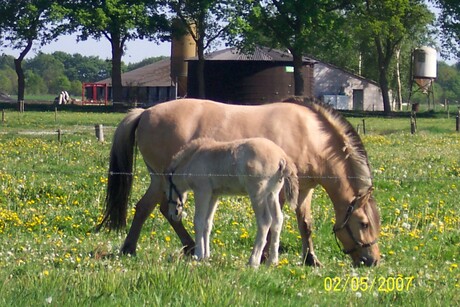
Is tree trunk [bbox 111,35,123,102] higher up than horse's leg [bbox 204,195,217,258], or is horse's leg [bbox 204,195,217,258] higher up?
tree trunk [bbox 111,35,123,102]

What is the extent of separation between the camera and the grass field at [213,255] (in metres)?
6.86

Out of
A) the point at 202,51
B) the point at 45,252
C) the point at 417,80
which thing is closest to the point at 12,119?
the point at 202,51

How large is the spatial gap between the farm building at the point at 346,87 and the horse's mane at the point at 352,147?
260ft

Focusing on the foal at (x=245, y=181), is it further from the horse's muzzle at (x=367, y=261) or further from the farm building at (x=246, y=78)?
the farm building at (x=246, y=78)

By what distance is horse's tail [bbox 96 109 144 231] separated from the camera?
34.6 ft

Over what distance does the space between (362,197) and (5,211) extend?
15.6 feet

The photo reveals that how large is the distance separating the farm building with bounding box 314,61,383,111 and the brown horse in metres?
79.1

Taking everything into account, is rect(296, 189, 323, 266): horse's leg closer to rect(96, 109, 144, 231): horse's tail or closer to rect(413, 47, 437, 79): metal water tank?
rect(96, 109, 144, 231): horse's tail

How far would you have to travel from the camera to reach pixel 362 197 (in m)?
9.79

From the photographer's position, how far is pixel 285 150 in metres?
9.89

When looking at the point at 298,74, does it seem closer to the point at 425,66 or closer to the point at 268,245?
the point at 425,66

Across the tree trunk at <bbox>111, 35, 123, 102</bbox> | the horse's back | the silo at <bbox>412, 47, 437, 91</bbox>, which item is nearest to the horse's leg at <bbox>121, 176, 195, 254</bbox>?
the horse's back

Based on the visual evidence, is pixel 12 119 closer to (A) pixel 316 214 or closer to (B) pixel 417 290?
(A) pixel 316 214

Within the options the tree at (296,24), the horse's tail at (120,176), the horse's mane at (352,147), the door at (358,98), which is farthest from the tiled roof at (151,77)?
the horse's mane at (352,147)
